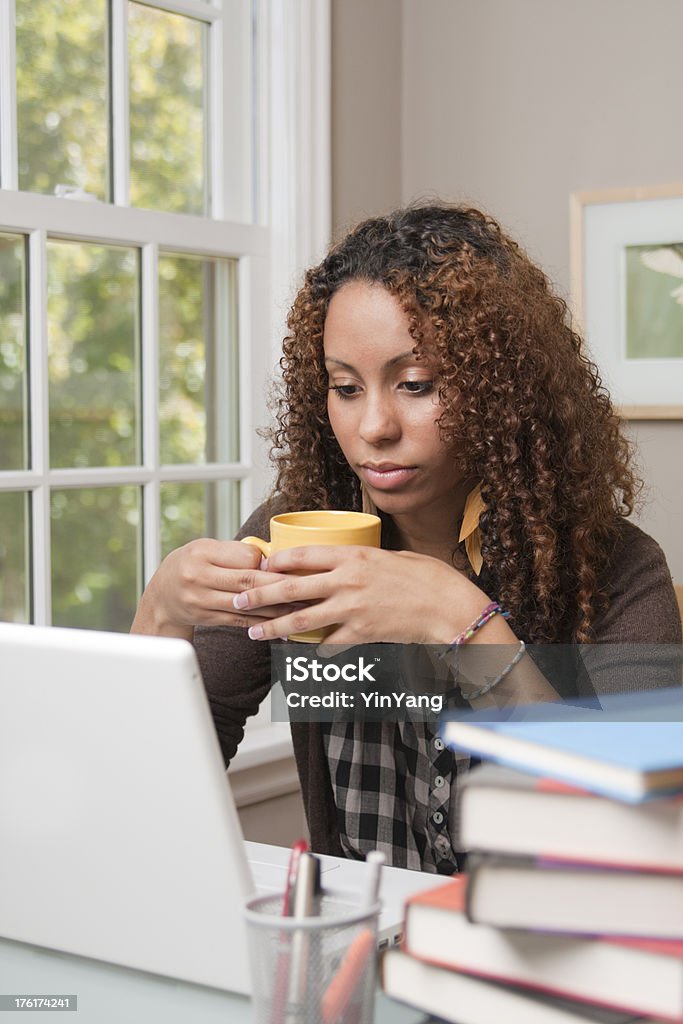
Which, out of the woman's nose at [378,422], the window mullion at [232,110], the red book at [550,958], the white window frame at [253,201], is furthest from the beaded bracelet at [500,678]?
the window mullion at [232,110]

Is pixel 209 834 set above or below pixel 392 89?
below

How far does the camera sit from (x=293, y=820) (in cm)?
235

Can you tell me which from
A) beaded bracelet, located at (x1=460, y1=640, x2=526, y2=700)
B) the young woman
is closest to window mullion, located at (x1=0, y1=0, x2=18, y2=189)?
the young woman

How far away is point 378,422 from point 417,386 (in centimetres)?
7

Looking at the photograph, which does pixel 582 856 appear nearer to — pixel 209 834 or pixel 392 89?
pixel 209 834

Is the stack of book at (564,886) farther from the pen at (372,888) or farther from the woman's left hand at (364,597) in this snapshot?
the woman's left hand at (364,597)

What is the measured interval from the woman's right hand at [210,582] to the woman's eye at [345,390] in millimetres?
281

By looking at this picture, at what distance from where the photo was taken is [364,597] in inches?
41.5

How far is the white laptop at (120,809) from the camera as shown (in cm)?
77

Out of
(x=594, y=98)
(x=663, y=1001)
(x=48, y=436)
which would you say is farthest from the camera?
(x=594, y=98)

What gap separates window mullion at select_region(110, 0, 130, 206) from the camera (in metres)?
2.12

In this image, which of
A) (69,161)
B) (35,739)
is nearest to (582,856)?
(35,739)

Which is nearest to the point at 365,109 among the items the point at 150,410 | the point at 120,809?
the point at 150,410

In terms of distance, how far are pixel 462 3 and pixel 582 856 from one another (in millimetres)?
2413
